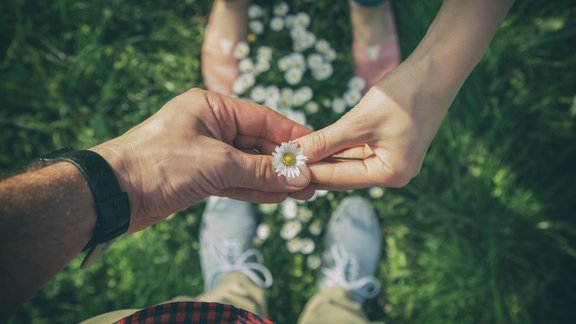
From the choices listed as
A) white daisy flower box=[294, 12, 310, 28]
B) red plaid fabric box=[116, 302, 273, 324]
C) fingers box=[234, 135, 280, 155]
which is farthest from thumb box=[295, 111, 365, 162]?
white daisy flower box=[294, 12, 310, 28]

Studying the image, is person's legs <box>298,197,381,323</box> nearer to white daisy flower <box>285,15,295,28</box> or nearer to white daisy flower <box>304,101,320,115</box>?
white daisy flower <box>304,101,320,115</box>

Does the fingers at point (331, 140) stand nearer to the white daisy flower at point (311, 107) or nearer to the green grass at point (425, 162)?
the white daisy flower at point (311, 107)

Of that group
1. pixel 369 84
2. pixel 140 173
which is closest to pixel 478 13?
pixel 369 84

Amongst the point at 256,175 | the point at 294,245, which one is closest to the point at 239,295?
the point at 294,245

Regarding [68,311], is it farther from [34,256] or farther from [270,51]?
[270,51]

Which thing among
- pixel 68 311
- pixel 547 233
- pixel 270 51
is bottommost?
pixel 68 311

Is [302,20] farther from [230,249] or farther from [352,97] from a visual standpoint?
[230,249]
